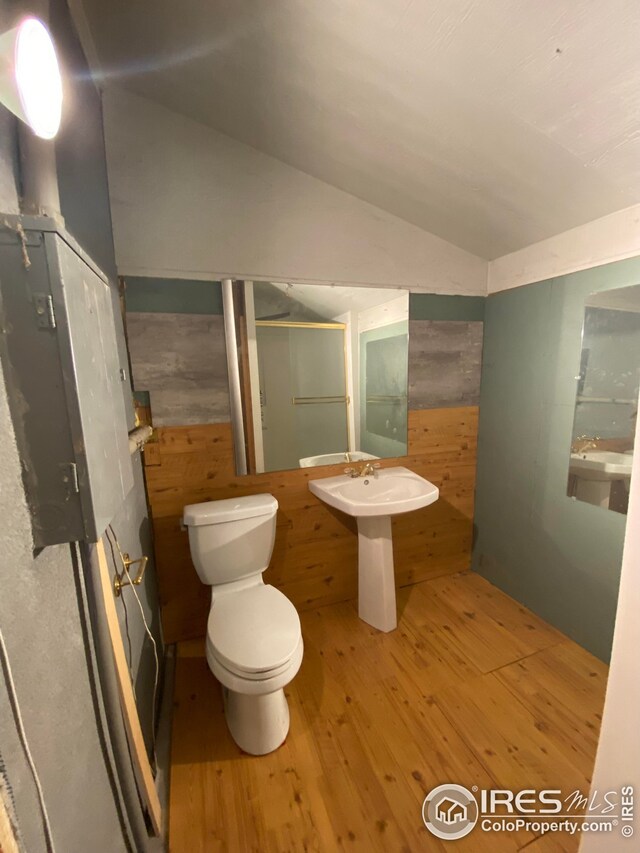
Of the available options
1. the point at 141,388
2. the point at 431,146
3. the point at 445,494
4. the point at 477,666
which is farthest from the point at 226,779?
the point at 431,146

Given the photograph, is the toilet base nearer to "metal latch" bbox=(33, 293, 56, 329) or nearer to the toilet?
the toilet

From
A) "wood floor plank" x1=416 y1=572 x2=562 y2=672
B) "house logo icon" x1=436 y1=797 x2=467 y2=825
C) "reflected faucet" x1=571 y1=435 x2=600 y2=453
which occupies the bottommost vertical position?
"house logo icon" x1=436 y1=797 x2=467 y2=825

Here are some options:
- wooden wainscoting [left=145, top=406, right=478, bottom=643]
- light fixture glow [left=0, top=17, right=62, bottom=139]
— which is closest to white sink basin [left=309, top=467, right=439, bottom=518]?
wooden wainscoting [left=145, top=406, right=478, bottom=643]

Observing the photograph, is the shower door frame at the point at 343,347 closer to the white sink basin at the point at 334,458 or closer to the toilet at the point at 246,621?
the white sink basin at the point at 334,458

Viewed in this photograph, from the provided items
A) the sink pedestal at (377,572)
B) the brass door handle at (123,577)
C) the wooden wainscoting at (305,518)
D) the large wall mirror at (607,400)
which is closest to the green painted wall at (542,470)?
the large wall mirror at (607,400)

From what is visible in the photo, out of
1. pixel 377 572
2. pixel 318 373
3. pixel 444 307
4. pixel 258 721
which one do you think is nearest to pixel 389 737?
pixel 258 721

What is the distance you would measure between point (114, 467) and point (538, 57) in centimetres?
146

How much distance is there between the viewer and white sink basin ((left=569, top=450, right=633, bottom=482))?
148 cm

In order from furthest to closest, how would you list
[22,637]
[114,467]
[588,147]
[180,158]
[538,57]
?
[180,158] → [588,147] → [538,57] → [114,467] → [22,637]

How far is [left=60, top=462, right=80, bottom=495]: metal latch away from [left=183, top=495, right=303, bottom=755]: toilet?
2.95 ft

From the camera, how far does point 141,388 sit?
1535 mm

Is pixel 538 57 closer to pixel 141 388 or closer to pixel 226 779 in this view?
pixel 141 388

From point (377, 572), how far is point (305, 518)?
472 mm

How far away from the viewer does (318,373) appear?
6.02 feet
